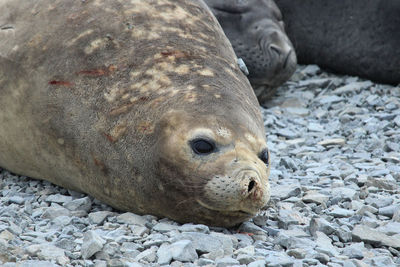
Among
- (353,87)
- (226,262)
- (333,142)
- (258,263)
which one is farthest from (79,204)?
(353,87)

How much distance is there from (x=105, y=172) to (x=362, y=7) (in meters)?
4.16

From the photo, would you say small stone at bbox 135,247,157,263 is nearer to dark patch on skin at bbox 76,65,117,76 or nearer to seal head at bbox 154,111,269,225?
seal head at bbox 154,111,269,225

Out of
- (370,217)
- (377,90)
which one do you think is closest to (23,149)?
(370,217)

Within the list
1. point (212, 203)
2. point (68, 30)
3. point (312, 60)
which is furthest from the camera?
point (312, 60)

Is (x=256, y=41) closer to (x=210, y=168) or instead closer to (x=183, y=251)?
(x=210, y=168)

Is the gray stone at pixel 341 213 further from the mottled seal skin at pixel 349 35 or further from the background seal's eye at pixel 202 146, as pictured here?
the mottled seal skin at pixel 349 35

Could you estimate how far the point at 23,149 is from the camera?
4113mm

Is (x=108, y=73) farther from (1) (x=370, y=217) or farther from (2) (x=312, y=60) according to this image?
(2) (x=312, y=60)

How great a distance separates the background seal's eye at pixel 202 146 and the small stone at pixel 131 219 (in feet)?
1.53

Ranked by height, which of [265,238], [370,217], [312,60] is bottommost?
[312,60]

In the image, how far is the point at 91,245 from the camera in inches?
120

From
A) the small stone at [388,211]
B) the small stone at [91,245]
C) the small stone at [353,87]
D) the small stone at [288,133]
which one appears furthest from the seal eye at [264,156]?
the small stone at [353,87]

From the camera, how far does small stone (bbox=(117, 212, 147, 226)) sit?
3.49 metres

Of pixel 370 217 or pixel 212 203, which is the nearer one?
pixel 212 203
